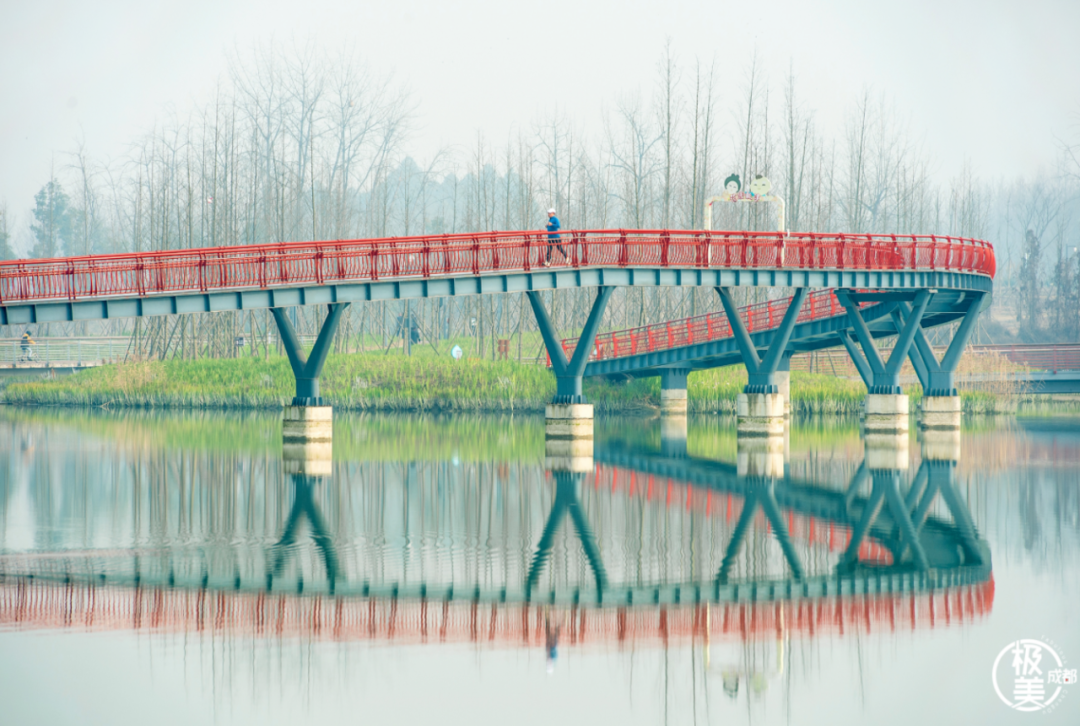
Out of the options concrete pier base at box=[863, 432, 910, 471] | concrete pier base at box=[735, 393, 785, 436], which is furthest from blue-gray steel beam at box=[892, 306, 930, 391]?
concrete pier base at box=[735, 393, 785, 436]

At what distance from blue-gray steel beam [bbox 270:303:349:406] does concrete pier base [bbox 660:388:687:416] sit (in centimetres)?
1763

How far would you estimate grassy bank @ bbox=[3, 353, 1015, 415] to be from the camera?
157ft

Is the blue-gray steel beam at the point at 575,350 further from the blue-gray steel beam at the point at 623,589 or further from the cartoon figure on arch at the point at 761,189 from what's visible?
the blue-gray steel beam at the point at 623,589

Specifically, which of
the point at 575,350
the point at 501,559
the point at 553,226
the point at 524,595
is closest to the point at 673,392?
the point at 575,350

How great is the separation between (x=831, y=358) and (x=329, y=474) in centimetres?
3667

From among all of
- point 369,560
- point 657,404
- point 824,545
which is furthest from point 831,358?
point 369,560

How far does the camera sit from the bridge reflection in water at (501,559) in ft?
41.1

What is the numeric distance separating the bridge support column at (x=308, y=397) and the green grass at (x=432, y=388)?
14.8 metres

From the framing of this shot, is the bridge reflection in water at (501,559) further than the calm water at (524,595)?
Yes

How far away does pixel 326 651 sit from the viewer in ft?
36.9

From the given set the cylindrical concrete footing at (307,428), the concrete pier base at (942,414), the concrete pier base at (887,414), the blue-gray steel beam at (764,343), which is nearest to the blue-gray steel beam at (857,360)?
the blue-gray steel beam at (764,343)

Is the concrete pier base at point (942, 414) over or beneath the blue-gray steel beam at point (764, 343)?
beneath

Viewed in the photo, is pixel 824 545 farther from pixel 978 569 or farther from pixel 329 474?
pixel 329 474

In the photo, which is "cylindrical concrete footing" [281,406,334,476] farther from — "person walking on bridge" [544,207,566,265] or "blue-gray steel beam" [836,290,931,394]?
"blue-gray steel beam" [836,290,931,394]
